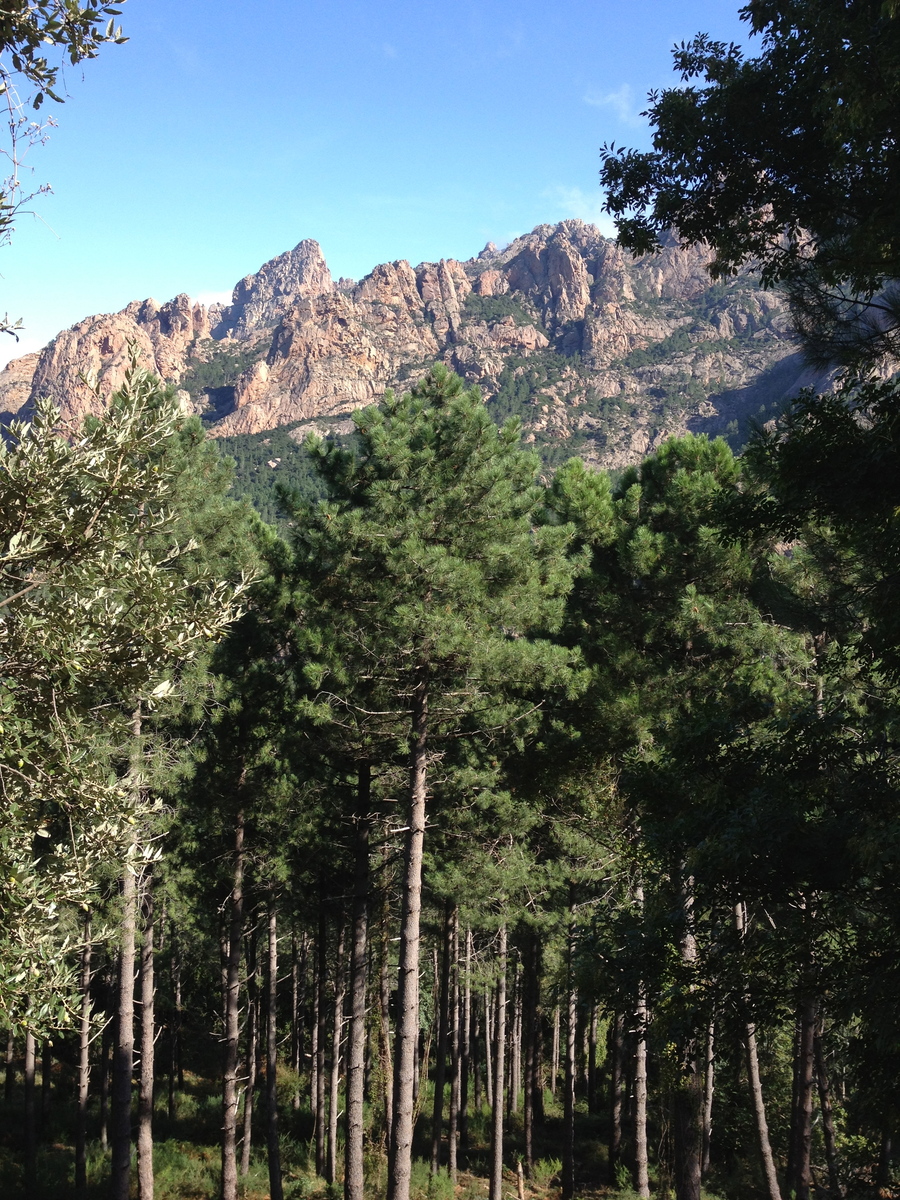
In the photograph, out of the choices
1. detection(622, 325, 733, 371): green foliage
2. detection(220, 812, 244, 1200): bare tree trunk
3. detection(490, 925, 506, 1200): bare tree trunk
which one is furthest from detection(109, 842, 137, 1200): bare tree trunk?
detection(622, 325, 733, 371): green foliage

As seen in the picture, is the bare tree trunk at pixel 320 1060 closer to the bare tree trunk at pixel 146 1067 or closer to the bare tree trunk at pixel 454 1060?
the bare tree trunk at pixel 454 1060

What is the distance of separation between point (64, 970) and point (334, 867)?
1106 cm

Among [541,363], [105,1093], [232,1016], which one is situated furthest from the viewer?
[541,363]

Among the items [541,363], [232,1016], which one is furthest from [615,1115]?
[541,363]

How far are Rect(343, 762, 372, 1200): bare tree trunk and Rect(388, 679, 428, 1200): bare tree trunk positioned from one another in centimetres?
96

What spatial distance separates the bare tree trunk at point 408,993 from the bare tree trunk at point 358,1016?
0.96 meters

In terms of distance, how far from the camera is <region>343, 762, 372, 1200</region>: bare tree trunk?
1084cm

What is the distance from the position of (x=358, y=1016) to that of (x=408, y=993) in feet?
6.41

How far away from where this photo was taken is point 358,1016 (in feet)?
35.7

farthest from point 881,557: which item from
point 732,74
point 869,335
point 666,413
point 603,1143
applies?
point 666,413

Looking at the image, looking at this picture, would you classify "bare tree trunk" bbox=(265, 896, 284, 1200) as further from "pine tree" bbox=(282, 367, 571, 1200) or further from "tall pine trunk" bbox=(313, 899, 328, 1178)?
"pine tree" bbox=(282, 367, 571, 1200)

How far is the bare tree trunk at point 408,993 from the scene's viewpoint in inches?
363

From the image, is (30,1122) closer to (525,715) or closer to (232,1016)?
(232,1016)

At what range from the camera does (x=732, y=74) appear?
6.30 metres
